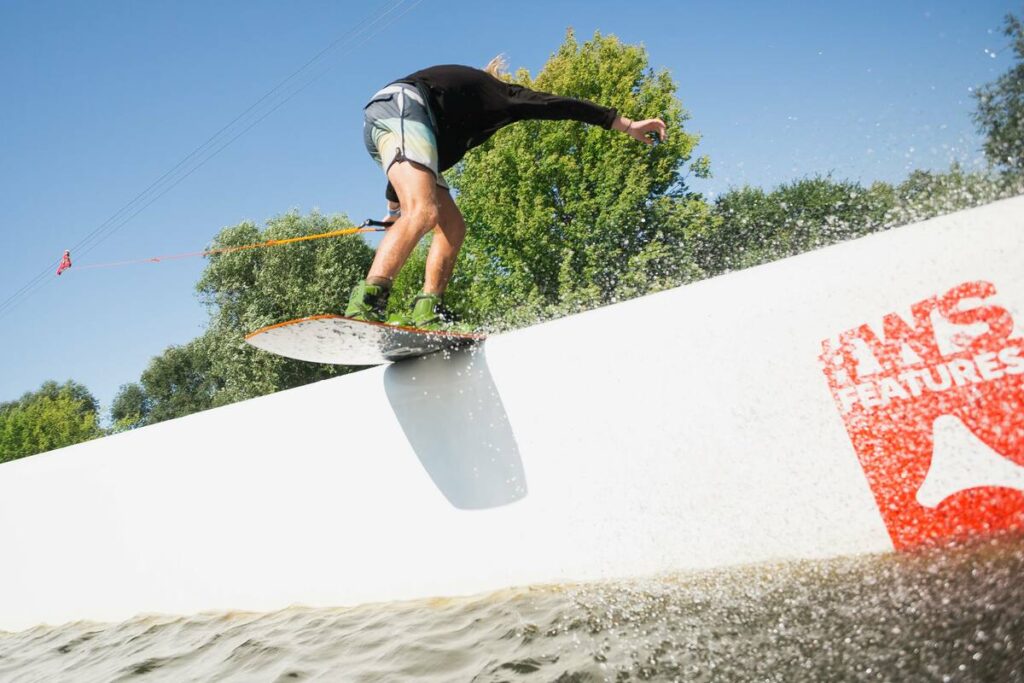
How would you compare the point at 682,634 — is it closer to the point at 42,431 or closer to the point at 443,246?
the point at 443,246

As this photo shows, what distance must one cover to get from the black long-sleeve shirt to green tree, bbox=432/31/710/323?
51.7 ft

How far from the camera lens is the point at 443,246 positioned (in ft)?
9.34

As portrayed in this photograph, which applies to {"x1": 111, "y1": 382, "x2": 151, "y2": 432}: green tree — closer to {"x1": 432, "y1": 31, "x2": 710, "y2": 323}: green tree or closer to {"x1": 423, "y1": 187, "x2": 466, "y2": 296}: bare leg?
{"x1": 432, "y1": 31, "x2": 710, "y2": 323}: green tree

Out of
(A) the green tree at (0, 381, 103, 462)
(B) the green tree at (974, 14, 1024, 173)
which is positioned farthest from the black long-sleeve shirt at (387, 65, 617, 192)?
(A) the green tree at (0, 381, 103, 462)

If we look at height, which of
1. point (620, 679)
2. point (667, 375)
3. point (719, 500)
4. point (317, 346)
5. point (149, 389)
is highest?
point (149, 389)

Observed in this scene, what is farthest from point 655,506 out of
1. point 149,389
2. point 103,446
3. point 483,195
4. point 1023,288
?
point 149,389

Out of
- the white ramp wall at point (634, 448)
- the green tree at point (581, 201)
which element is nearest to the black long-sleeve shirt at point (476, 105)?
the white ramp wall at point (634, 448)

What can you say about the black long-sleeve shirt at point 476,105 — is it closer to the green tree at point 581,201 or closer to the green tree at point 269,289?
the green tree at point 581,201

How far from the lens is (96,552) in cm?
349

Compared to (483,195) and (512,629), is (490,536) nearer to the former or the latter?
(512,629)

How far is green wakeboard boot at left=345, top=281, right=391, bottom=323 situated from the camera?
226 centimetres

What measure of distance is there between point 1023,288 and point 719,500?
0.93 meters

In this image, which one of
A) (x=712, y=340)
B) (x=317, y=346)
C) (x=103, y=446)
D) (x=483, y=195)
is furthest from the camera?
(x=483, y=195)

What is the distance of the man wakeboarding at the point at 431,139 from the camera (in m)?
Answer: 2.34
